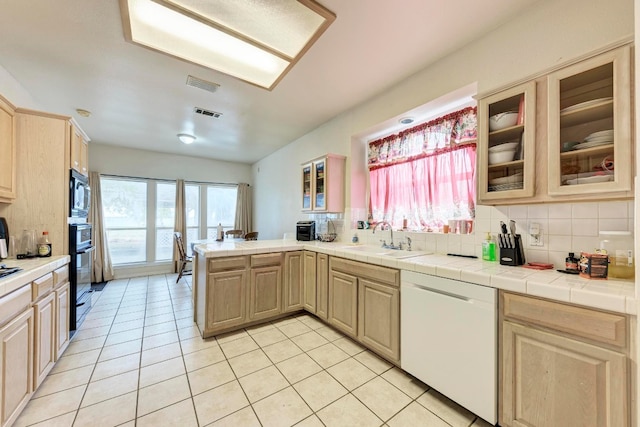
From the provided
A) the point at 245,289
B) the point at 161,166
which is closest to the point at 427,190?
the point at 245,289

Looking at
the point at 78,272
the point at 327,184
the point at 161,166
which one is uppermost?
the point at 161,166

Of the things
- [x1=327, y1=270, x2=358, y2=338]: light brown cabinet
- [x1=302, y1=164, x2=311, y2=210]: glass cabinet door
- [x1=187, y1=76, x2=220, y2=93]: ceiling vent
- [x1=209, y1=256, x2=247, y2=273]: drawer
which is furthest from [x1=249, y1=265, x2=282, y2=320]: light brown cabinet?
[x1=187, y1=76, x2=220, y2=93]: ceiling vent

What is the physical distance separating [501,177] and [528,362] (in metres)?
1.13

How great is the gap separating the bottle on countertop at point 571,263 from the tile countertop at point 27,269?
3.09 m

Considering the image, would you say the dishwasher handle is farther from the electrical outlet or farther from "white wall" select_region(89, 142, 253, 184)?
"white wall" select_region(89, 142, 253, 184)

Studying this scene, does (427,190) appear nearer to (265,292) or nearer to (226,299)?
(265,292)

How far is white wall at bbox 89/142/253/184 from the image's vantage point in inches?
189

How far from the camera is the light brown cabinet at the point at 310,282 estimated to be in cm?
287

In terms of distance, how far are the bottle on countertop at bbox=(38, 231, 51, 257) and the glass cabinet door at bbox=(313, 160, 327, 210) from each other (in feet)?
8.75

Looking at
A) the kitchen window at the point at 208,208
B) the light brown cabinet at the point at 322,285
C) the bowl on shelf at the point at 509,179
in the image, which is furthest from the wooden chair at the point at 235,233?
the bowl on shelf at the point at 509,179

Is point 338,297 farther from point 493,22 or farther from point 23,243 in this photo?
point 23,243

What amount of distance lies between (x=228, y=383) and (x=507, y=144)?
2592 millimetres

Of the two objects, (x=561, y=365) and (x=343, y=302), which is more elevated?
(x=561, y=365)

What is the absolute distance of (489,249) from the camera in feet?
6.04
